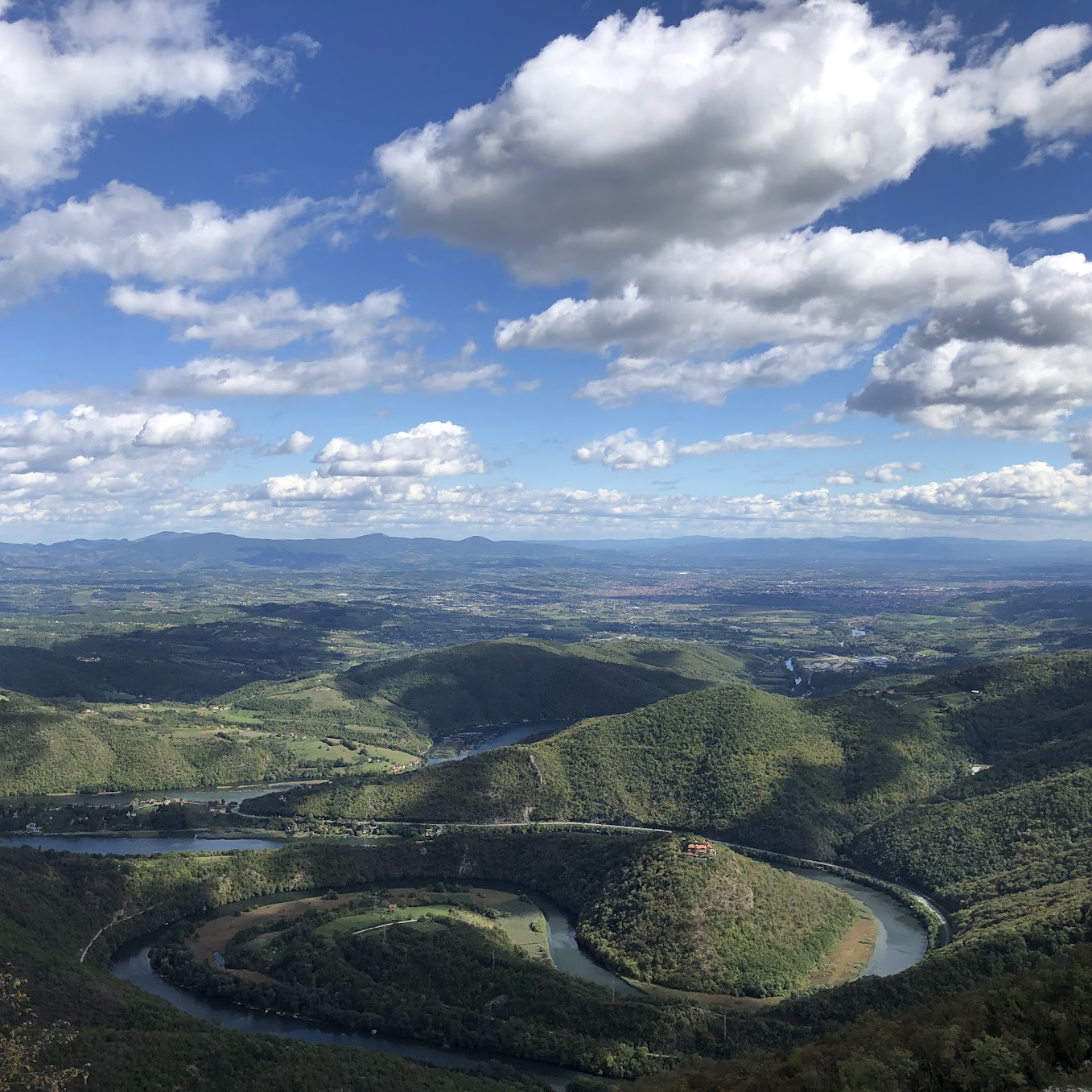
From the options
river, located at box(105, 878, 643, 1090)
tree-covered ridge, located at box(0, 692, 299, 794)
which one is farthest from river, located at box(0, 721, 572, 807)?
river, located at box(105, 878, 643, 1090)

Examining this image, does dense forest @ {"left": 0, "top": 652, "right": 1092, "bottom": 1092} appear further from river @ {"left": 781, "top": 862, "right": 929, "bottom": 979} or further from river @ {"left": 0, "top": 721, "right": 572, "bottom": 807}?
river @ {"left": 0, "top": 721, "right": 572, "bottom": 807}

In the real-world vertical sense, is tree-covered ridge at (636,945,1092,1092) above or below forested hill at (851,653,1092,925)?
above

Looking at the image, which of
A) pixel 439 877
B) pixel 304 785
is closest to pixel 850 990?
pixel 439 877


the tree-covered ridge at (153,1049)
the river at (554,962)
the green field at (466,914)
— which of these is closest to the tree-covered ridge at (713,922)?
the river at (554,962)

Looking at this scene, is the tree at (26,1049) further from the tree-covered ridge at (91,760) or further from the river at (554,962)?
the tree-covered ridge at (91,760)

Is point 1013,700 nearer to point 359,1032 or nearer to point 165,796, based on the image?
point 359,1032
